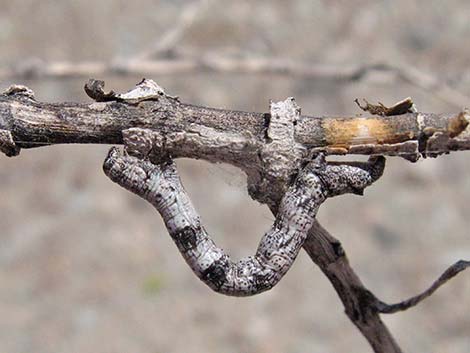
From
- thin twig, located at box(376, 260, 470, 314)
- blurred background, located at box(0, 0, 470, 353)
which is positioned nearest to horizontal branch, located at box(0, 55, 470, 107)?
blurred background, located at box(0, 0, 470, 353)

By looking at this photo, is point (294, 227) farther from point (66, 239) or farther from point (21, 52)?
point (21, 52)

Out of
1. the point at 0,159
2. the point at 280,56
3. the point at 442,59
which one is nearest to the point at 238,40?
the point at 280,56

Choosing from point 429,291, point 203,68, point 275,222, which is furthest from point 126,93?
point 203,68

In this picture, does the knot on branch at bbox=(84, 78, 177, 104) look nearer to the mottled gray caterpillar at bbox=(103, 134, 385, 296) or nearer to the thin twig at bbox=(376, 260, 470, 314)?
the mottled gray caterpillar at bbox=(103, 134, 385, 296)

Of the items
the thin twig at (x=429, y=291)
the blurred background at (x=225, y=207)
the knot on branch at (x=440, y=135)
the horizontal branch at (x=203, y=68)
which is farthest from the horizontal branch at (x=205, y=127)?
the blurred background at (x=225, y=207)

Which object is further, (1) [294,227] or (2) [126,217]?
(2) [126,217]

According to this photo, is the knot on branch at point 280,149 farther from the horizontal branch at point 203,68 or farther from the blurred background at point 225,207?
the blurred background at point 225,207
